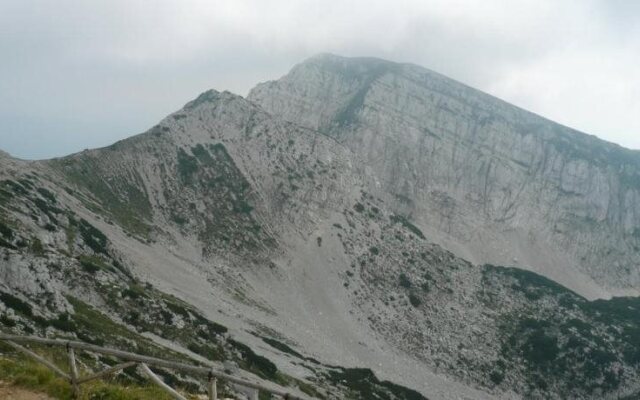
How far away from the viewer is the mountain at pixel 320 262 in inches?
2372

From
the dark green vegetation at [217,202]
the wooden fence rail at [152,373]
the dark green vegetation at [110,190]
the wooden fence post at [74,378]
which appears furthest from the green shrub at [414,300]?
the wooden fence post at [74,378]

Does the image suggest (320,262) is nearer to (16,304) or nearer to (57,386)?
(16,304)

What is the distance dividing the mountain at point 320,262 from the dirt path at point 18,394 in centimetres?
2317

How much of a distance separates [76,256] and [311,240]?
61.2 metres

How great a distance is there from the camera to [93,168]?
364 feet

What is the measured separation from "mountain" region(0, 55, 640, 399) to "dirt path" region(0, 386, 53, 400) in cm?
2317

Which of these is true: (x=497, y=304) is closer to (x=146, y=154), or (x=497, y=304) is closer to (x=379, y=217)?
(x=379, y=217)

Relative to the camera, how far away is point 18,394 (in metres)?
12.4

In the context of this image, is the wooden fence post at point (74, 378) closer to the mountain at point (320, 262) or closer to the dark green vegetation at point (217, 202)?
the mountain at point (320, 262)

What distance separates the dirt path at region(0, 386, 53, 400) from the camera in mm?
12179

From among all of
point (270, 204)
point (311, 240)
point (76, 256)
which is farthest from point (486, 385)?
point (76, 256)

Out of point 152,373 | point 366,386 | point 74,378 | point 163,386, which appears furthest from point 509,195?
point 163,386

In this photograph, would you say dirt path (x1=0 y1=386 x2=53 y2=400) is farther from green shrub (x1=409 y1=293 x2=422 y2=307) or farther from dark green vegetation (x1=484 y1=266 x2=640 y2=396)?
green shrub (x1=409 y1=293 x2=422 y2=307)

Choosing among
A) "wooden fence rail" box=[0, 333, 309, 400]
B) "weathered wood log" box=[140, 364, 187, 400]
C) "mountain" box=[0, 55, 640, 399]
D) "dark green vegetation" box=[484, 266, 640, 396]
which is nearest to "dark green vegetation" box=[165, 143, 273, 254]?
"mountain" box=[0, 55, 640, 399]
